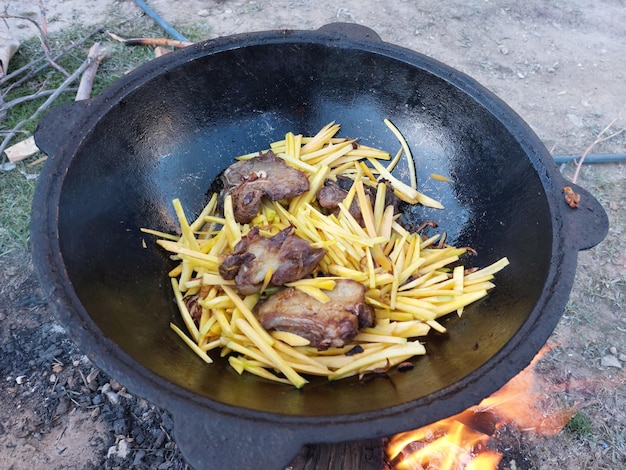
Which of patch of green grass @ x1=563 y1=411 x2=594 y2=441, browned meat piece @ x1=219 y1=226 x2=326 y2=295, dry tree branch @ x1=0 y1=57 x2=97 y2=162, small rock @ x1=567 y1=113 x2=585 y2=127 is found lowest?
A: patch of green grass @ x1=563 y1=411 x2=594 y2=441

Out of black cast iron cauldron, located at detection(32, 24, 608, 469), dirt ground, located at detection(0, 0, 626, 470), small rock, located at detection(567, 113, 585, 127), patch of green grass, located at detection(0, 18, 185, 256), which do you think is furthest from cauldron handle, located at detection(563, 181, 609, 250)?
patch of green grass, located at detection(0, 18, 185, 256)

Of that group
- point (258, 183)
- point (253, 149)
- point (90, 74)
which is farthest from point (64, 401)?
point (90, 74)

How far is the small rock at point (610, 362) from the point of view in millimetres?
4078

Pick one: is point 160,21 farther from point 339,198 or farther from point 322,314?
point 322,314

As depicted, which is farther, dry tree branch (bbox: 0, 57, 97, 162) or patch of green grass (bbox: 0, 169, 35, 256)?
dry tree branch (bbox: 0, 57, 97, 162)

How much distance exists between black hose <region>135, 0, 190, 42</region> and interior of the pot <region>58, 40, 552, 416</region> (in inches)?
147

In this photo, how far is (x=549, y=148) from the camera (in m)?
5.86

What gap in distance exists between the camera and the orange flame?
334cm

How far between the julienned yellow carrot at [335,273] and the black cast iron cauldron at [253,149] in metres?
0.11

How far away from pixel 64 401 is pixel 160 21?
578 centimetres

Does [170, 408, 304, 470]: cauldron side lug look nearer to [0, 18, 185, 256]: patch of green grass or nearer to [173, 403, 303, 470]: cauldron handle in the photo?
[173, 403, 303, 470]: cauldron handle

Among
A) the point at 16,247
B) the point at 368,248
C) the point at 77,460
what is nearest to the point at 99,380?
the point at 77,460

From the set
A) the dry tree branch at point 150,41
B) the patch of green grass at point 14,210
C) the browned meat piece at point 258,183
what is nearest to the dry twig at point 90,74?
the dry tree branch at point 150,41

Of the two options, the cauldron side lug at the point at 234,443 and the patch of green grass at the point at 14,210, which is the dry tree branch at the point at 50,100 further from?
the cauldron side lug at the point at 234,443
